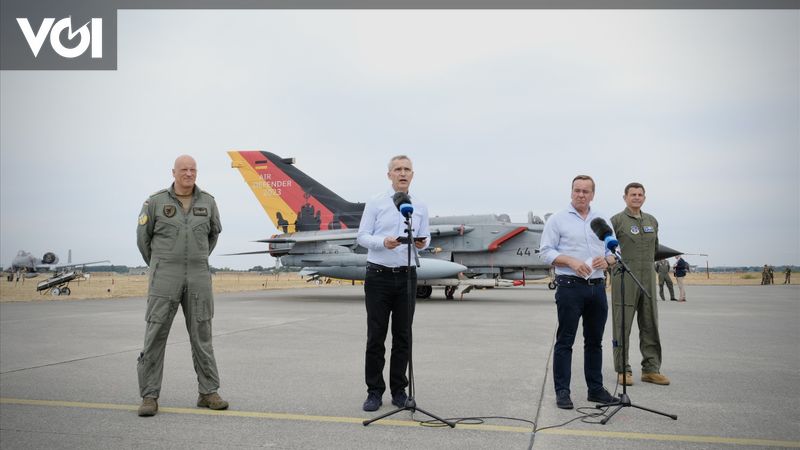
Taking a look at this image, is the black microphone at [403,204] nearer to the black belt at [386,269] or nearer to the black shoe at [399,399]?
the black belt at [386,269]

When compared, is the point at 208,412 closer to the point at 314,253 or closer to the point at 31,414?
the point at 31,414

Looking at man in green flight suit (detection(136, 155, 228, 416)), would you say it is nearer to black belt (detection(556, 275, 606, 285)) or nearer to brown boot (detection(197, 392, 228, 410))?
brown boot (detection(197, 392, 228, 410))

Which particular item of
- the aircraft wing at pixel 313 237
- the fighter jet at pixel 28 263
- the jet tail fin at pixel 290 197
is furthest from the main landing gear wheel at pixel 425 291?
the fighter jet at pixel 28 263

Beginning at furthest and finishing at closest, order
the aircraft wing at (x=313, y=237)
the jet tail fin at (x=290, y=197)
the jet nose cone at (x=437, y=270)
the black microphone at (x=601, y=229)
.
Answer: the jet tail fin at (x=290, y=197), the aircraft wing at (x=313, y=237), the jet nose cone at (x=437, y=270), the black microphone at (x=601, y=229)

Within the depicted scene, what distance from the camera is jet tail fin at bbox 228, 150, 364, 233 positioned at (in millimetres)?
20422

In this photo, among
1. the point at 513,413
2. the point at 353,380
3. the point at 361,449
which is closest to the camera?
the point at 361,449

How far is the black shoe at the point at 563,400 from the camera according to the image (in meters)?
4.15

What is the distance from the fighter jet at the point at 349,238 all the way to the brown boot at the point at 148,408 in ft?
41.6

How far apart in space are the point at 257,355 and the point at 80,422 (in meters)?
2.94

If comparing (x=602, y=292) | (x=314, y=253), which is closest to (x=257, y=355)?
(x=602, y=292)

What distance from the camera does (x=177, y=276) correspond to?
4.22 m

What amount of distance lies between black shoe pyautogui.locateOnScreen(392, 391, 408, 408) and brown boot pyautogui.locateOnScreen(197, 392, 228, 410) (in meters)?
1.32

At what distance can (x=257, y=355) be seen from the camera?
21.7ft

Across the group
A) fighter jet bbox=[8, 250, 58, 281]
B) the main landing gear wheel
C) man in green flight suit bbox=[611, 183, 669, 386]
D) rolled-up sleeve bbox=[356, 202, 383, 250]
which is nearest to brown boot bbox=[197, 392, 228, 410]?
rolled-up sleeve bbox=[356, 202, 383, 250]
